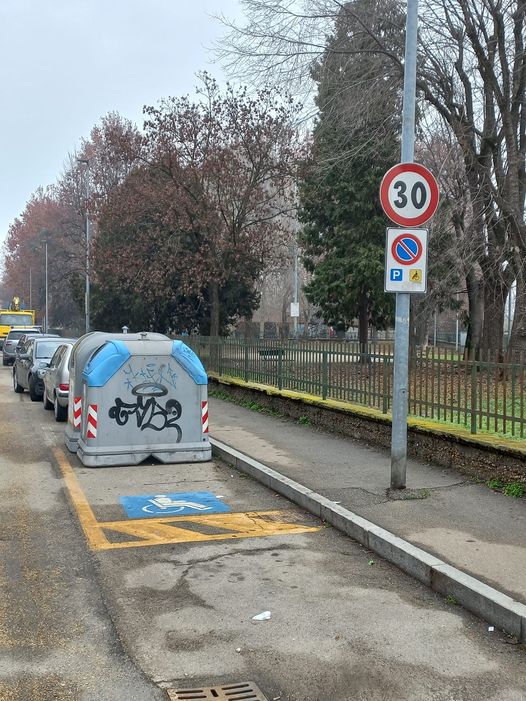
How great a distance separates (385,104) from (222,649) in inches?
626

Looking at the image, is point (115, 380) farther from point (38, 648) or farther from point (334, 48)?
point (334, 48)

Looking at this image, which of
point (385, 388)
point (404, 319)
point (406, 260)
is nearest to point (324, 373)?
point (385, 388)

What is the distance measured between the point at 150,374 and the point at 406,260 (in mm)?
4096

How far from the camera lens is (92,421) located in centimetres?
945

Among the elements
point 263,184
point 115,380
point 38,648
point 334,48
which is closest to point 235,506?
point 115,380

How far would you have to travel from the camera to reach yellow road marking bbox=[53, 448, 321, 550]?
624 centimetres


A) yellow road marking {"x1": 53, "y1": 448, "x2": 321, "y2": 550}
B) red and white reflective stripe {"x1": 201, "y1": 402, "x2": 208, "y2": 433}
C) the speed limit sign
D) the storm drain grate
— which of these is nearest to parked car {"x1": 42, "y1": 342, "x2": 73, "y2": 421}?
red and white reflective stripe {"x1": 201, "y1": 402, "x2": 208, "y2": 433}

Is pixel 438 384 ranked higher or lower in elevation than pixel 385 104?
lower

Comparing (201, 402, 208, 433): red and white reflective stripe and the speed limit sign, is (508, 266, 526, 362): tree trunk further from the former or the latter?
the speed limit sign

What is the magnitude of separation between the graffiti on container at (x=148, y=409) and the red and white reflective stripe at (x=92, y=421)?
8.2 inches

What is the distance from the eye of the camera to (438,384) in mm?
9039

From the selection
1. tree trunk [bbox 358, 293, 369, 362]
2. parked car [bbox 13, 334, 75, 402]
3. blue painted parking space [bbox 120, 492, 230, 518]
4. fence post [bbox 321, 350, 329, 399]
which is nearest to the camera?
blue painted parking space [bbox 120, 492, 230, 518]

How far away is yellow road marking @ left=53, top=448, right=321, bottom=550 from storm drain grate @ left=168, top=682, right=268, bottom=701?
2560 millimetres

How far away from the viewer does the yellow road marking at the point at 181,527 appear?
20.5ft
